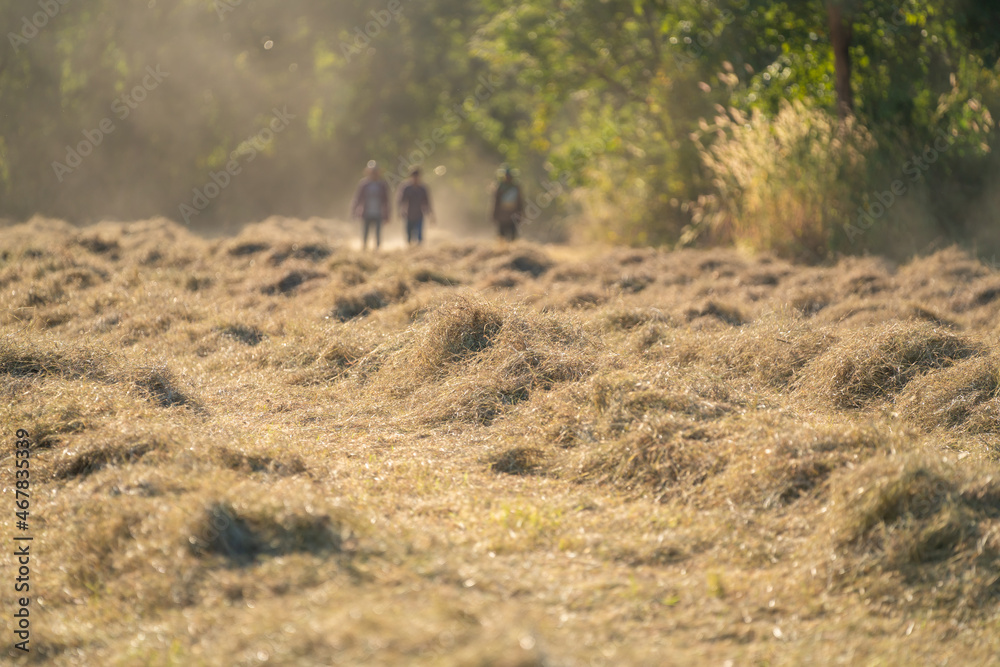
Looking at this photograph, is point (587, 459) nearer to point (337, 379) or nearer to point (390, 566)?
point (390, 566)

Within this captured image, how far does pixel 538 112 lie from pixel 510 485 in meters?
15.9

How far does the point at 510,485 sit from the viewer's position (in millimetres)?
5270

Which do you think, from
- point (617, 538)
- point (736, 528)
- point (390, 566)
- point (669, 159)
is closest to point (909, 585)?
point (736, 528)

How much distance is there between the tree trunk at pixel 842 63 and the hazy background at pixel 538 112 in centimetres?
15

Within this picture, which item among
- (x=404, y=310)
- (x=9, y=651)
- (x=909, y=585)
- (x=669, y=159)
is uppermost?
(x=669, y=159)

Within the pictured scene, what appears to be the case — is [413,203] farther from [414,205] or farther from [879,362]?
[879,362]

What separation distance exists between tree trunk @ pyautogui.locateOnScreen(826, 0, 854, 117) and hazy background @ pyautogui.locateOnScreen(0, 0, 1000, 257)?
0.15 m

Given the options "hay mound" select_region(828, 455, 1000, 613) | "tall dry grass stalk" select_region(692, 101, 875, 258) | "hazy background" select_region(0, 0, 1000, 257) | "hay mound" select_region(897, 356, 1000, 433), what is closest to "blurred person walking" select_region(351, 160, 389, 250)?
"hazy background" select_region(0, 0, 1000, 257)

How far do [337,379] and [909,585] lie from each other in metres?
4.61

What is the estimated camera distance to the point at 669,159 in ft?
58.3

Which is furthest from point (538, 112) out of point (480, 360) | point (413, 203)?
point (480, 360)

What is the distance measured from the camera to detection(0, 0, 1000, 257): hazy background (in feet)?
44.0

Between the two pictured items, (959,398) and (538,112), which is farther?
(538,112)

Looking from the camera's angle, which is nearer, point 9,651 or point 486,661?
point 486,661
